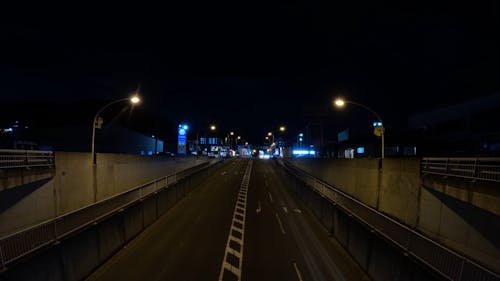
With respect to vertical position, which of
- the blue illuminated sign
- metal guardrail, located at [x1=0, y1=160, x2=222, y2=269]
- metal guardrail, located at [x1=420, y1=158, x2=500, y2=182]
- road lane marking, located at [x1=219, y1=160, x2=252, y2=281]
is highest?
the blue illuminated sign

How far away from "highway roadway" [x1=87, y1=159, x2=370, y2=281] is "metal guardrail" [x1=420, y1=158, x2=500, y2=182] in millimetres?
6091

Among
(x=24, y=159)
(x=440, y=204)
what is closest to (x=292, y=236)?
(x=440, y=204)

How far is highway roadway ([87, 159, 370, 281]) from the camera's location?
41.3 feet

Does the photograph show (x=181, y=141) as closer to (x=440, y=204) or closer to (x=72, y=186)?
(x=72, y=186)

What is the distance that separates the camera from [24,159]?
14.6 metres

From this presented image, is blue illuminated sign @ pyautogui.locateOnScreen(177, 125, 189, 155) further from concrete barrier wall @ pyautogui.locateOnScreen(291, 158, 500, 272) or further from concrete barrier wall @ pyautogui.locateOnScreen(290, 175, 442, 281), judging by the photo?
concrete barrier wall @ pyautogui.locateOnScreen(290, 175, 442, 281)

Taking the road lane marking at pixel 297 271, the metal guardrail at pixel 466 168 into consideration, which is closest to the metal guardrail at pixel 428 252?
the road lane marking at pixel 297 271

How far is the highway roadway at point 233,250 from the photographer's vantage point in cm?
1259

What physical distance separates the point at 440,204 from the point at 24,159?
1929 cm

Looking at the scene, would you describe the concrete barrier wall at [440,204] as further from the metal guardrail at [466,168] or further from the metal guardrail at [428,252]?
the metal guardrail at [428,252]

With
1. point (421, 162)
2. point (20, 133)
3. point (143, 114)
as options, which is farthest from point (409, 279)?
point (143, 114)

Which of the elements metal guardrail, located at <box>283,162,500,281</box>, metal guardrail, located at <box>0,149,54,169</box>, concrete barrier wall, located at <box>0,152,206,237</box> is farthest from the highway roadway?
metal guardrail, located at <box>0,149,54,169</box>

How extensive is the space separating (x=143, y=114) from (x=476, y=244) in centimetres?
15161

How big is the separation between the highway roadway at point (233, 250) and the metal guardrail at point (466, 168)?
20.0 ft
